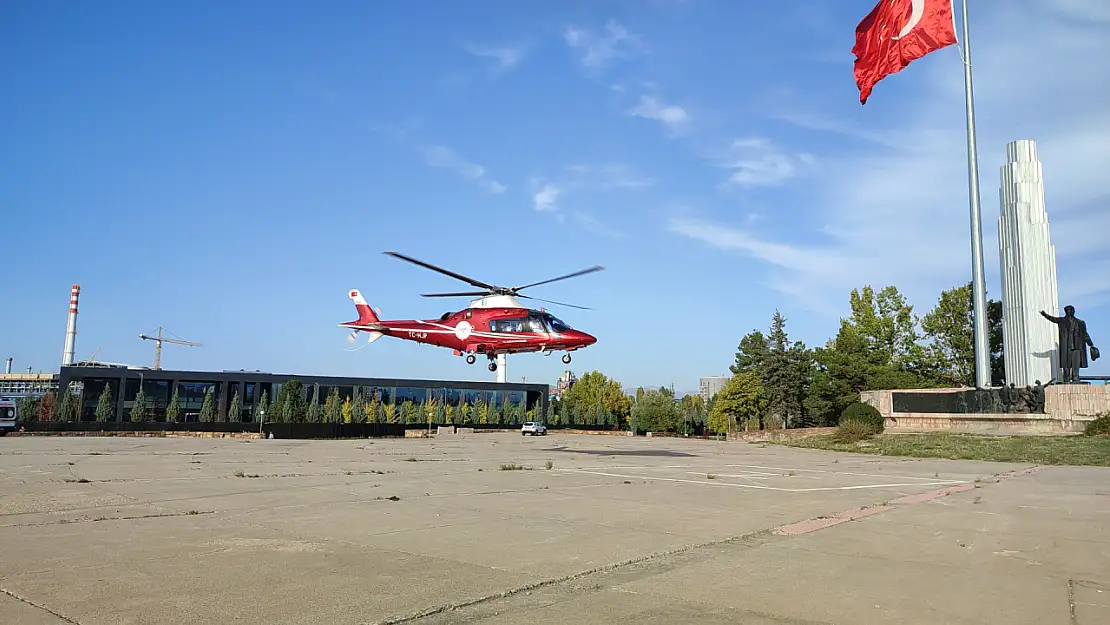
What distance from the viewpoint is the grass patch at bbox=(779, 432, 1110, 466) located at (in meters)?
26.1

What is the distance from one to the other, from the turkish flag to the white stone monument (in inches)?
475

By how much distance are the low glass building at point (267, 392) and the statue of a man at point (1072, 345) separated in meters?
77.4

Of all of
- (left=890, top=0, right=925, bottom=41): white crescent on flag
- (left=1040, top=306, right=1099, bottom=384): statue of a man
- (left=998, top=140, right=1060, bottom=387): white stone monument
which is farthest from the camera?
(left=998, top=140, right=1060, bottom=387): white stone monument

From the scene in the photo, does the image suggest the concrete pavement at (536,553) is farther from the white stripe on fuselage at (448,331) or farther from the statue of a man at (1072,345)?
the statue of a man at (1072,345)

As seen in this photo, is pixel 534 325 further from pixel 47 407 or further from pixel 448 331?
pixel 47 407

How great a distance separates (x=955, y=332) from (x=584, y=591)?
76304mm

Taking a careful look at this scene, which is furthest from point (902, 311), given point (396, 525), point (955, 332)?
point (396, 525)

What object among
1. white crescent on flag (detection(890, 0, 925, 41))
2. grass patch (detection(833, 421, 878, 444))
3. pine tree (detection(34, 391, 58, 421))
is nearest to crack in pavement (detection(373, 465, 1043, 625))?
grass patch (detection(833, 421, 878, 444))

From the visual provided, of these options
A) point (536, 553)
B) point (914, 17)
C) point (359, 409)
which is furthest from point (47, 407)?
point (536, 553)

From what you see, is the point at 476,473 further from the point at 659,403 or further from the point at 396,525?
the point at 659,403

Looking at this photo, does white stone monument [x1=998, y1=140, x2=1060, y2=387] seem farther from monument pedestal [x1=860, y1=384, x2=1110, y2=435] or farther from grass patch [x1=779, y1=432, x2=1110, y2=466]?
grass patch [x1=779, y1=432, x2=1110, y2=466]

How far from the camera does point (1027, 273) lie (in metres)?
44.8

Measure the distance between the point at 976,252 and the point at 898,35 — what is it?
13.3 metres

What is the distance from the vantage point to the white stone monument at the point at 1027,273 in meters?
44.2
